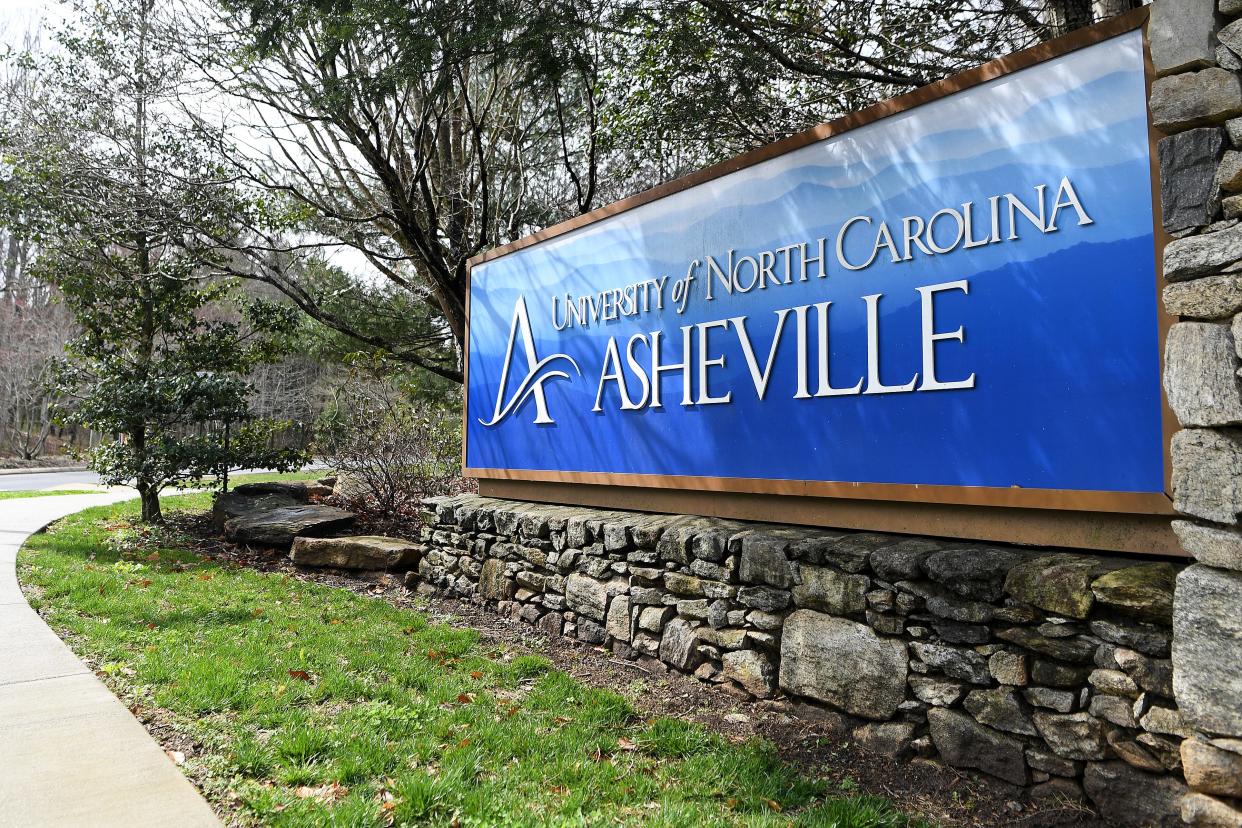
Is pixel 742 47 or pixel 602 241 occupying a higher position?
pixel 742 47

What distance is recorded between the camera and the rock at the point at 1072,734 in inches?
110

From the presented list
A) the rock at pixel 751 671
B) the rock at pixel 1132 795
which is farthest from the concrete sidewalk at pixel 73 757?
the rock at pixel 1132 795

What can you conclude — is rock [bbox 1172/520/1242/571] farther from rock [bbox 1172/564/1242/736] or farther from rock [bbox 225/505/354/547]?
rock [bbox 225/505/354/547]

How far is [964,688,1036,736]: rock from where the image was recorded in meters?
3.00

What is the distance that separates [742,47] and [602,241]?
2.81 meters

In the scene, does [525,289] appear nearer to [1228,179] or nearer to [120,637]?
[120,637]

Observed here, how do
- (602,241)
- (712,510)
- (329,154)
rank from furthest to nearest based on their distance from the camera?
1. (329,154)
2. (602,241)
3. (712,510)

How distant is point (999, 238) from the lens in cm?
343

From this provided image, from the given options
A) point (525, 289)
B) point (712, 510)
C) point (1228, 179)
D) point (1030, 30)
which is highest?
point (1030, 30)

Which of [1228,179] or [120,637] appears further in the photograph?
[120,637]

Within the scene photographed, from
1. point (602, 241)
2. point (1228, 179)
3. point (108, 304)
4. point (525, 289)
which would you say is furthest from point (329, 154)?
point (1228, 179)

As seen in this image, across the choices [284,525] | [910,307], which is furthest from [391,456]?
[910,307]

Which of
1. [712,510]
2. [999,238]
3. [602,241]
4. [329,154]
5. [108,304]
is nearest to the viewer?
[999,238]

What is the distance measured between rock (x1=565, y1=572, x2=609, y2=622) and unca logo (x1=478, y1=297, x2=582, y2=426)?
1.33m
